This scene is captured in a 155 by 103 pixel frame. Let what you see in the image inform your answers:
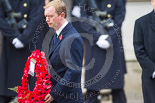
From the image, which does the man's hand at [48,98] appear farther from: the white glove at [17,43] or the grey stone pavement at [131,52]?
the grey stone pavement at [131,52]

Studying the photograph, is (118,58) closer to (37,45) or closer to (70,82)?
(37,45)

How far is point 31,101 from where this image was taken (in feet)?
10.6

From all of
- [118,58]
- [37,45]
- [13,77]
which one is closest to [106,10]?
[118,58]

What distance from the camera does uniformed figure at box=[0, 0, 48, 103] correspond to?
505 centimetres

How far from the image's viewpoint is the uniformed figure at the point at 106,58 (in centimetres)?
509

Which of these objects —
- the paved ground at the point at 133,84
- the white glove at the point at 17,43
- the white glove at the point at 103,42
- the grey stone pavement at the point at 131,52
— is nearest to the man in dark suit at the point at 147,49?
the white glove at the point at 103,42

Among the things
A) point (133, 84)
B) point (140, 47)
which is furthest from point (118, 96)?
point (133, 84)

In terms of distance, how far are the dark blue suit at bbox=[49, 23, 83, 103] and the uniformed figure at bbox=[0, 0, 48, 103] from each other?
5.50ft

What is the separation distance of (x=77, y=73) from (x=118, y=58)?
2.04m

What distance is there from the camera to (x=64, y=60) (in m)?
3.28

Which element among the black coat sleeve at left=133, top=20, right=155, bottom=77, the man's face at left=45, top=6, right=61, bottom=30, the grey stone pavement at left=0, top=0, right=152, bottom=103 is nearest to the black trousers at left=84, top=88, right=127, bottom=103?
the black coat sleeve at left=133, top=20, right=155, bottom=77

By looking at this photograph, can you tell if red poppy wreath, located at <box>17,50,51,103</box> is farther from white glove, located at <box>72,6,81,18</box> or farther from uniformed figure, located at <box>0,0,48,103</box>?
white glove, located at <box>72,6,81,18</box>

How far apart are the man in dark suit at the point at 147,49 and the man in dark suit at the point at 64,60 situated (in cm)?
111

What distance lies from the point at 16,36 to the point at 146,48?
176 centimetres
